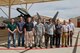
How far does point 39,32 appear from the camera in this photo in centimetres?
1338

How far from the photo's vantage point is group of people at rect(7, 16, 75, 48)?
13151 millimetres

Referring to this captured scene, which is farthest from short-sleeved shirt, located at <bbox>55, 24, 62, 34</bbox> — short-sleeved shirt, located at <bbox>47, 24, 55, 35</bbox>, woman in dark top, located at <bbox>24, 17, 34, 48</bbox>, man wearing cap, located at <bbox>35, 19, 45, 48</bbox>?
woman in dark top, located at <bbox>24, 17, 34, 48</bbox>

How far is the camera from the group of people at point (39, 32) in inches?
518

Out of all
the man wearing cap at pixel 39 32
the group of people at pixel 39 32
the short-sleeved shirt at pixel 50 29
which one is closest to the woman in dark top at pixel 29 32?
the group of people at pixel 39 32

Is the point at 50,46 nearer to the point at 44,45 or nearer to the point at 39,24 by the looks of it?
the point at 44,45

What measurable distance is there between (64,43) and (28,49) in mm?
2563

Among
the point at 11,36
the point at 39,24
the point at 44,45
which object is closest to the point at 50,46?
the point at 44,45

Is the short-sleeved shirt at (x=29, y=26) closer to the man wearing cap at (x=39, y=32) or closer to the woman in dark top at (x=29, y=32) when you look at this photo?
the woman in dark top at (x=29, y=32)

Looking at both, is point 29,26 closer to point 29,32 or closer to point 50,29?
point 29,32

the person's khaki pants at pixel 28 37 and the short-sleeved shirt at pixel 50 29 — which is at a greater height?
the short-sleeved shirt at pixel 50 29

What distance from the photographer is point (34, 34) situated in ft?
44.0

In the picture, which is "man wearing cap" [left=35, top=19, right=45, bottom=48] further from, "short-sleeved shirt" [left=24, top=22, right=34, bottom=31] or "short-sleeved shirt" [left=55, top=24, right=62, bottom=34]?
"short-sleeved shirt" [left=55, top=24, right=62, bottom=34]

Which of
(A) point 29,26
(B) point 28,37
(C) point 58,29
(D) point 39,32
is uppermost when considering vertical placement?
(A) point 29,26

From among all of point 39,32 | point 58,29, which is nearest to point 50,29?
point 58,29
